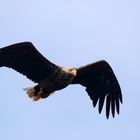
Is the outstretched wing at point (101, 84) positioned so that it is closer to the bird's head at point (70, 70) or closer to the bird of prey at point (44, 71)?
the bird of prey at point (44, 71)

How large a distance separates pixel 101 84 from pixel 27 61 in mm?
2593

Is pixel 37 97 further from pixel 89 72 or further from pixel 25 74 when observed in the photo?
pixel 89 72

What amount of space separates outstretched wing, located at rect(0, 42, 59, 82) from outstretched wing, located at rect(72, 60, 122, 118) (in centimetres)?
127

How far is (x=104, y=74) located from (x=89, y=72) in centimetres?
46

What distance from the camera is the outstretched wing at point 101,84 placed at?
20.1 m

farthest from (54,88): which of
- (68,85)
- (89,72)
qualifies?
(89,72)

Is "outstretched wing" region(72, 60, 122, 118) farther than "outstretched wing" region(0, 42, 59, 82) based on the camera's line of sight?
Yes

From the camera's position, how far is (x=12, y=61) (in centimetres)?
1870

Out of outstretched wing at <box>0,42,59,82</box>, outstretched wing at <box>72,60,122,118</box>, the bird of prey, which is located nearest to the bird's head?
the bird of prey

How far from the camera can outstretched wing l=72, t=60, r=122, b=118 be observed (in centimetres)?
2009

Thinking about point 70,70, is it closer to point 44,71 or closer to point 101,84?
point 44,71

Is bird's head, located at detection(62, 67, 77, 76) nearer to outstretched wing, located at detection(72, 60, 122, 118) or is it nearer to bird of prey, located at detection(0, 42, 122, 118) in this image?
bird of prey, located at detection(0, 42, 122, 118)

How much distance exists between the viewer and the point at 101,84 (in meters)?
20.6

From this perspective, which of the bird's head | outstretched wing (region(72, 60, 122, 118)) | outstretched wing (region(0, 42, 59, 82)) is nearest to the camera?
outstretched wing (region(0, 42, 59, 82))
